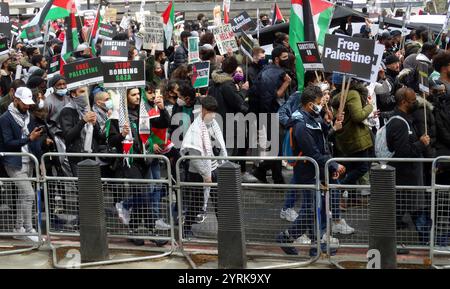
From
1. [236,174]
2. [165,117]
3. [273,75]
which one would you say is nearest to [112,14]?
[273,75]

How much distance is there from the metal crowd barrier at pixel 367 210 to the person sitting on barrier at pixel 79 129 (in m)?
2.89

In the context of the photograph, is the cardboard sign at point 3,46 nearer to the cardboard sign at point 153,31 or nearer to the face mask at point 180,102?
the cardboard sign at point 153,31

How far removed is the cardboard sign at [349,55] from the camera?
9844mm

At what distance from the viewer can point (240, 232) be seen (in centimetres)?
861

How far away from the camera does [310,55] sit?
1127 cm

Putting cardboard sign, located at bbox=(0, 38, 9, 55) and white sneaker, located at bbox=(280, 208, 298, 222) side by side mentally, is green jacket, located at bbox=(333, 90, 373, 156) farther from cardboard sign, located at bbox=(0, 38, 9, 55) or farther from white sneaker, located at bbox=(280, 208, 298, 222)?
cardboard sign, located at bbox=(0, 38, 9, 55)

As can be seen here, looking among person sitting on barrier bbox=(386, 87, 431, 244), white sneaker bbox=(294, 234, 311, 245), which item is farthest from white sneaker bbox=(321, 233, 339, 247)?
person sitting on barrier bbox=(386, 87, 431, 244)

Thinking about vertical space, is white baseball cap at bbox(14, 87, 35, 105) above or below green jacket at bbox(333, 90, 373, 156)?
above

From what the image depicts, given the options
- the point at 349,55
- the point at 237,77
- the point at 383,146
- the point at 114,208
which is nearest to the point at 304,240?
the point at 383,146

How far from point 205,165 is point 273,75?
3541 mm

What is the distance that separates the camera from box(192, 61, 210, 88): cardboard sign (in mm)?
12250

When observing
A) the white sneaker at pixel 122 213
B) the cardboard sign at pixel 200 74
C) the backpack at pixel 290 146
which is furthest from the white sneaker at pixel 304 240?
the cardboard sign at pixel 200 74

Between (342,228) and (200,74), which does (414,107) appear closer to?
(342,228)

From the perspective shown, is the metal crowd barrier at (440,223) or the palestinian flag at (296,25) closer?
the metal crowd barrier at (440,223)
